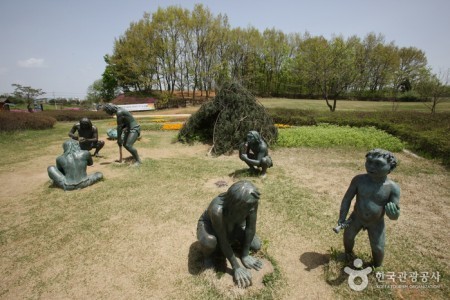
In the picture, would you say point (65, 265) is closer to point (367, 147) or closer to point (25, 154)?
point (25, 154)

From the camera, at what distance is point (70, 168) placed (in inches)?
253

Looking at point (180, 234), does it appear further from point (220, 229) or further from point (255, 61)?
point (255, 61)

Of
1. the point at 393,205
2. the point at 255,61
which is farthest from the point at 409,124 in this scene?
the point at 255,61

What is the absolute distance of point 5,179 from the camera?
24.2 ft

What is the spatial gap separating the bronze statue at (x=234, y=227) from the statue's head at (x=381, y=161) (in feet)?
4.56

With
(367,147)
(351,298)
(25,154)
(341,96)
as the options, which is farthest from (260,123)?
(341,96)

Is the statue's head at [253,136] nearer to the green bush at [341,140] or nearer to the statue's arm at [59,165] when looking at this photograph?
the green bush at [341,140]

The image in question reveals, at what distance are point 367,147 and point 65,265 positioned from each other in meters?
11.4

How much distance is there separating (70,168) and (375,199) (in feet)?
22.7

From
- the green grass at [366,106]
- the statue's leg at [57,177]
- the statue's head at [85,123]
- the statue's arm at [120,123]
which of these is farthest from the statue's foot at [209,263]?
the green grass at [366,106]

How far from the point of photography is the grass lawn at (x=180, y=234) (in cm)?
332

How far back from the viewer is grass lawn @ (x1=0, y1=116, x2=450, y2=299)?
3318mm

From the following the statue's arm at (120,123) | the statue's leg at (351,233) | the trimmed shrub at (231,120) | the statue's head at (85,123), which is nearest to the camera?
the statue's leg at (351,233)

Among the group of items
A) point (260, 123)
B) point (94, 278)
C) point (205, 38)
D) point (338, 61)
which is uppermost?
point (205, 38)
